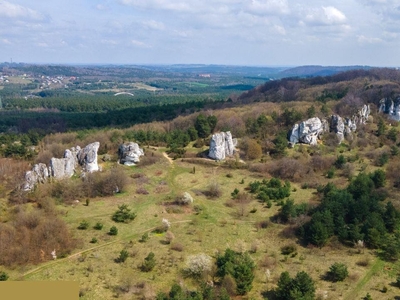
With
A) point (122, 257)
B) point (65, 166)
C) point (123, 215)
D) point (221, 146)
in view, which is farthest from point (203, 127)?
point (122, 257)

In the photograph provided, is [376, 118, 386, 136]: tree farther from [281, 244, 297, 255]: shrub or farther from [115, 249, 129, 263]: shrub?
[115, 249, 129, 263]: shrub

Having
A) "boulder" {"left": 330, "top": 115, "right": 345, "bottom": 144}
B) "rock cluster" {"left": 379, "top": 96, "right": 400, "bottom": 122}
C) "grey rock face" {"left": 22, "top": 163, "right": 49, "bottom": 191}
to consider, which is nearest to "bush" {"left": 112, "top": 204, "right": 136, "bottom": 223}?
"grey rock face" {"left": 22, "top": 163, "right": 49, "bottom": 191}

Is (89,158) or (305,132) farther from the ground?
(305,132)

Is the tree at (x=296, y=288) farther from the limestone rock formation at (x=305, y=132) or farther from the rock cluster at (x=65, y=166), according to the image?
the limestone rock formation at (x=305, y=132)

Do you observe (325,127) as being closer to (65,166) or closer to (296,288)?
(65,166)

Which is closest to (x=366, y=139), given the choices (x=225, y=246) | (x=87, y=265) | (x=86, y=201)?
(x=225, y=246)

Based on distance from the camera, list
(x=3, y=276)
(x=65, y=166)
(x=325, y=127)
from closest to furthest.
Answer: (x=3, y=276)
(x=65, y=166)
(x=325, y=127)

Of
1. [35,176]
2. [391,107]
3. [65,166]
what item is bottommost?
[35,176]
